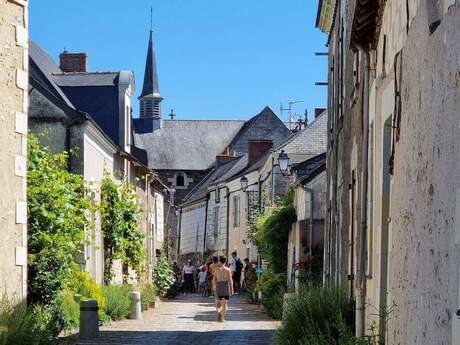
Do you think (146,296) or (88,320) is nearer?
(88,320)

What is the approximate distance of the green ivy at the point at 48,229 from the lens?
59.8ft

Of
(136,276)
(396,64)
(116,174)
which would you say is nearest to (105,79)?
(116,174)

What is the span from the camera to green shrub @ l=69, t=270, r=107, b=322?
21156 millimetres

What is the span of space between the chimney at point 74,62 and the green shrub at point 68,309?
1794 centimetres

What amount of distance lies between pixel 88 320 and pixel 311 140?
24.2 metres

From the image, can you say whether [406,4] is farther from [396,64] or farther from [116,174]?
[116,174]

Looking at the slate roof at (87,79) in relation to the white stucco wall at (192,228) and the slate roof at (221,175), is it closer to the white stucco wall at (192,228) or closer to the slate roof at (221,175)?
the slate roof at (221,175)

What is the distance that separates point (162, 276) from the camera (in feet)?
120

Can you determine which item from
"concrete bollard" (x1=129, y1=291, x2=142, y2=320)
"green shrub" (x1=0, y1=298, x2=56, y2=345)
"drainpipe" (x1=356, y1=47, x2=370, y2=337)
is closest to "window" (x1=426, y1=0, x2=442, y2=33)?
"drainpipe" (x1=356, y1=47, x2=370, y2=337)

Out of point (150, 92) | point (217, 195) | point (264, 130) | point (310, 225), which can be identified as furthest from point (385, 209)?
point (150, 92)

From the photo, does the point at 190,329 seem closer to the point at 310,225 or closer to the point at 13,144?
the point at 310,225

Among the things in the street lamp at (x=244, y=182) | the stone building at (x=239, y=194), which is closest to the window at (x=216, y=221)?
the stone building at (x=239, y=194)

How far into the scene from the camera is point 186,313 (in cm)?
2848

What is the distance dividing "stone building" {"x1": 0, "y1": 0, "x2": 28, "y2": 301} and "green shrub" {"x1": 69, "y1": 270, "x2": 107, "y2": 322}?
6938mm
